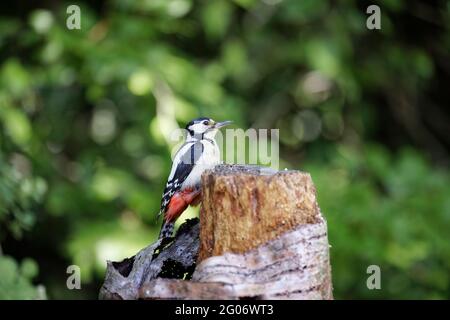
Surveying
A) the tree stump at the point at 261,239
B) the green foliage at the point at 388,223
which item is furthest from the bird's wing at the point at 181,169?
the green foliage at the point at 388,223

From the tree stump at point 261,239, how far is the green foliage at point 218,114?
2.25 meters

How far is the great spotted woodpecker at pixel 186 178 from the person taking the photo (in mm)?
4414

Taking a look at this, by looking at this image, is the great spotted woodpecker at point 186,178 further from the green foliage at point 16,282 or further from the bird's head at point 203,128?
the green foliage at point 16,282

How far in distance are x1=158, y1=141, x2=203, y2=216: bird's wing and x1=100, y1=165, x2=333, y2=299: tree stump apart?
1.23m

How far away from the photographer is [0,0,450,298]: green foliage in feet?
20.8

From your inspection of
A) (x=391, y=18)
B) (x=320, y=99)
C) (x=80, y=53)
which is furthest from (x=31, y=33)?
(x=391, y=18)

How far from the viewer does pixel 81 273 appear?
625 cm

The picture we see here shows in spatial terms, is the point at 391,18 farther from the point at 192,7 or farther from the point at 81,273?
the point at 81,273

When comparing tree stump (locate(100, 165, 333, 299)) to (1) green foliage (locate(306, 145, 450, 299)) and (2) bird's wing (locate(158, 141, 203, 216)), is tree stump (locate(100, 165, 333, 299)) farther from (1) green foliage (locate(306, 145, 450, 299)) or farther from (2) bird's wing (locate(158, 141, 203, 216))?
(1) green foliage (locate(306, 145, 450, 299))

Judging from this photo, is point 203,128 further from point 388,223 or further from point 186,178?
point 388,223

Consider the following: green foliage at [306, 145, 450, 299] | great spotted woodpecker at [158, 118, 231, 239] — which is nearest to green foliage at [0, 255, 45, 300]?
great spotted woodpecker at [158, 118, 231, 239]

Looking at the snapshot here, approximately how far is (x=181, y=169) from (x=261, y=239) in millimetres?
1525

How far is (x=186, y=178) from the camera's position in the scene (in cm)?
449
